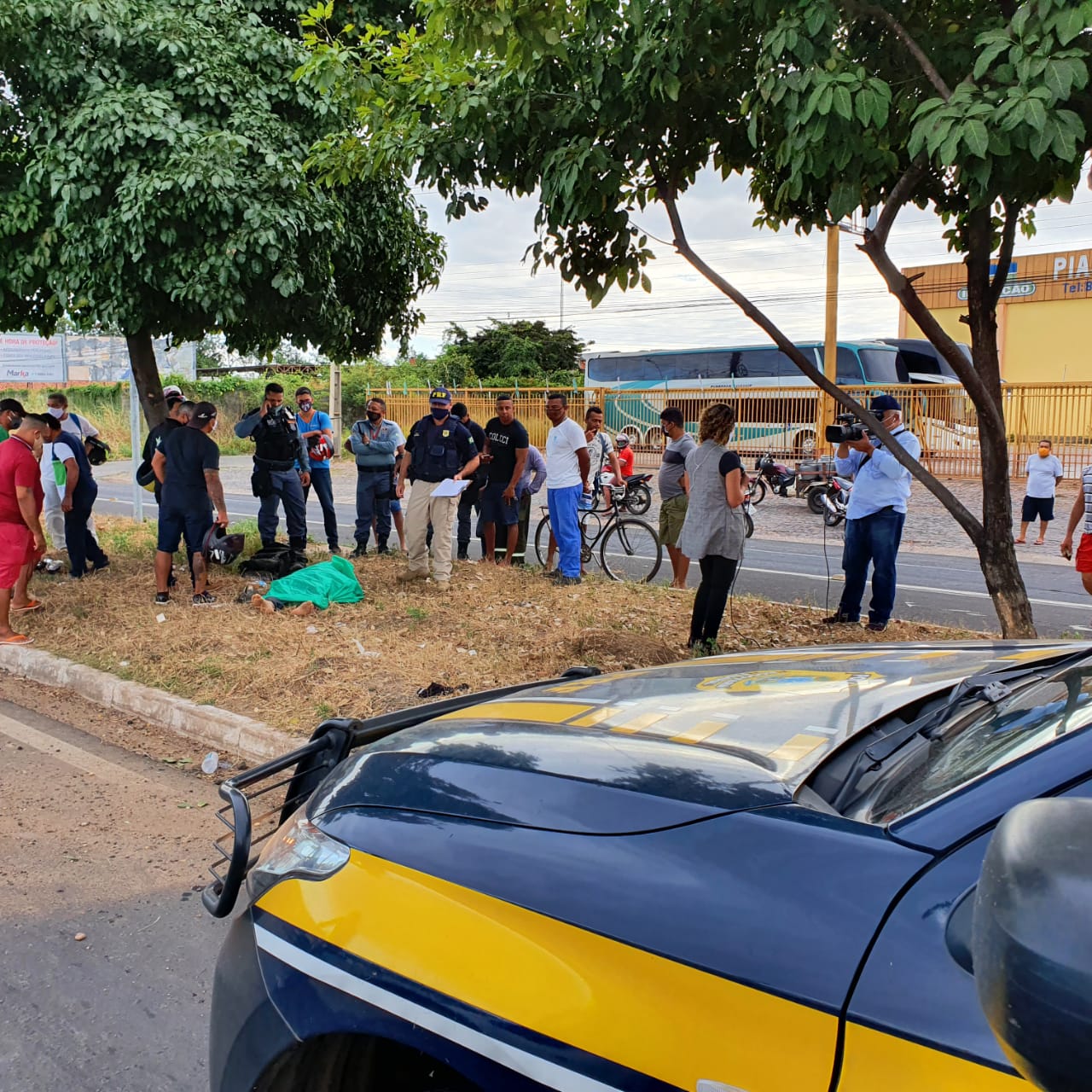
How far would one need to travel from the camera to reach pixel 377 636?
7016 millimetres

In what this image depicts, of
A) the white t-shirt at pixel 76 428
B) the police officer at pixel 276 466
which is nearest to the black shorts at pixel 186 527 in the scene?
the police officer at pixel 276 466

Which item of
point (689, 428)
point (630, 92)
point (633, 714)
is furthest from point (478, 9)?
point (689, 428)

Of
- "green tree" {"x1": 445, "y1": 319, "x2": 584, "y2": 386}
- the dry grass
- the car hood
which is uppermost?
"green tree" {"x1": 445, "y1": 319, "x2": 584, "y2": 386}

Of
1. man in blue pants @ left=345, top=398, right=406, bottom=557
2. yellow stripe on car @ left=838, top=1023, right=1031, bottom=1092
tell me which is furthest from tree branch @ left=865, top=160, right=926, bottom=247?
man in blue pants @ left=345, top=398, right=406, bottom=557

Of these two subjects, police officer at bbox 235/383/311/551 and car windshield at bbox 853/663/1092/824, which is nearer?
car windshield at bbox 853/663/1092/824

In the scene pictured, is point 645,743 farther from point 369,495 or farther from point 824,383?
point 369,495

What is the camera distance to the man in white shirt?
363 inches

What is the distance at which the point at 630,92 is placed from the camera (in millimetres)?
5258

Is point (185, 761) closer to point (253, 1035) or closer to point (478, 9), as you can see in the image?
point (253, 1035)

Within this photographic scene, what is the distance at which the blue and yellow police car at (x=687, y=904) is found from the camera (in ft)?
3.72

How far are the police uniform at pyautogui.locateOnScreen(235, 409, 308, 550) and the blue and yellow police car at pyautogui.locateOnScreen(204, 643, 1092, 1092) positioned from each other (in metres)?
7.88

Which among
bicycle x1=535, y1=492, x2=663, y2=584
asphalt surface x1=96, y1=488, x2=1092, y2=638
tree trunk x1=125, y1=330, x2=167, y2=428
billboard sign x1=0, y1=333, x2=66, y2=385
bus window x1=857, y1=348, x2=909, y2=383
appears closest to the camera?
asphalt surface x1=96, y1=488, x2=1092, y2=638

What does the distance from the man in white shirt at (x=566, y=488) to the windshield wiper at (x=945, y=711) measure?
7.00 metres

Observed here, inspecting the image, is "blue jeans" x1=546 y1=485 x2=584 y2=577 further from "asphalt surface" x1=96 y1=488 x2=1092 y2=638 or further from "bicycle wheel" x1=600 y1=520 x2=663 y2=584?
"asphalt surface" x1=96 y1=488 x2=1092 y2=638
